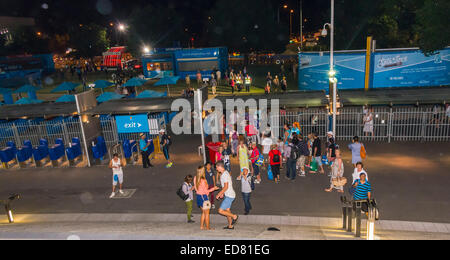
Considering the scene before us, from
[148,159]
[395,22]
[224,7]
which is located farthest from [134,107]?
[224,7]

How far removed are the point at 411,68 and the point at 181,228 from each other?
2287 centimetres

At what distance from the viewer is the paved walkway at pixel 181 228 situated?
7.24 metres

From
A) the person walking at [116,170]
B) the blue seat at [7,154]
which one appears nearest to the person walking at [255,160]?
the person walking at [116,170]

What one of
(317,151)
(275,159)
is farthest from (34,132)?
(317,151)

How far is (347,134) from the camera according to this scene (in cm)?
1659

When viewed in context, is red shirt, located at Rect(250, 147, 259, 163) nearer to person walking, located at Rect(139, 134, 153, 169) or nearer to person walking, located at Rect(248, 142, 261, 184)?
person walking, located at Rect(248, 142, 261, 184)

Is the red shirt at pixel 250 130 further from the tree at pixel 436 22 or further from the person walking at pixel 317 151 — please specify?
the tree at pixel 436 22

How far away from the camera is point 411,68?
24.5 m

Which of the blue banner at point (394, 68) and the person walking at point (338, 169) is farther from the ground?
the blue banner at point (394, 68)

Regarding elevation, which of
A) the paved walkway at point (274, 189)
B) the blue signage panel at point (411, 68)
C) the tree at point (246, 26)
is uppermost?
the tree at point (246, 26)

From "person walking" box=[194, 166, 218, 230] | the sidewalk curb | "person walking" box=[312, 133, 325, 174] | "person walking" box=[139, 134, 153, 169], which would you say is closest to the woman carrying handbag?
"person walking" box=[312, 133, 325, 174]

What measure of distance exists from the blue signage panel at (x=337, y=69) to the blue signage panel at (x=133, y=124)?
16.2 meters

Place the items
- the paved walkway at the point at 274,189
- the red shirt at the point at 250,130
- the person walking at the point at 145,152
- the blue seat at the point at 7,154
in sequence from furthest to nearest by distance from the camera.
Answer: the blue seat at the point at 7,154, the red shirt at the point at 250,130, the person walking at the point at 145,152, the paved walkway at the point at 274,189

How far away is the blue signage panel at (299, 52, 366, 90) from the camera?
83.7ft
